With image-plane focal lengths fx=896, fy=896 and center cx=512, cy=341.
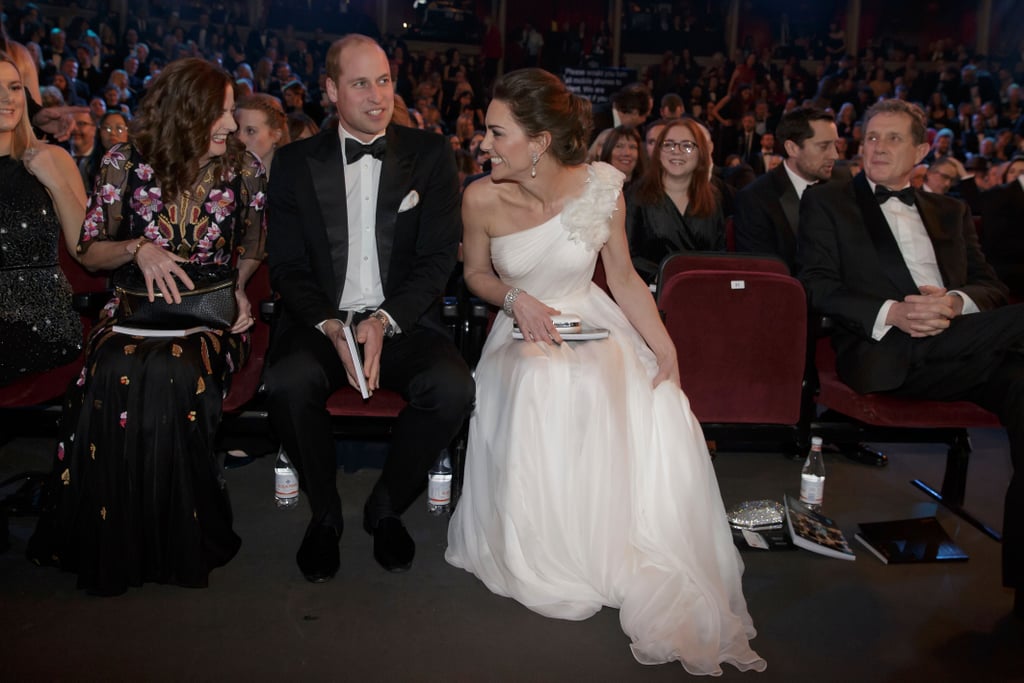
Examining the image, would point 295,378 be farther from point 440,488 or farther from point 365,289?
point 440,488

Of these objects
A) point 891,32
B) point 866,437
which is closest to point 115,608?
point 866,437

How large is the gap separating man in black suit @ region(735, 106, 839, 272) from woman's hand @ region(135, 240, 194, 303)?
2565mm

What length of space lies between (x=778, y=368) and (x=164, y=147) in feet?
7.37

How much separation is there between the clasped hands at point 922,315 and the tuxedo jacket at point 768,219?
1.15 metres

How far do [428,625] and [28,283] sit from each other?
1833 millimetres

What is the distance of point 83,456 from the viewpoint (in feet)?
8.70

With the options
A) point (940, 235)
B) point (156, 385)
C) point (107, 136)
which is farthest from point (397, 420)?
point (107, 136)

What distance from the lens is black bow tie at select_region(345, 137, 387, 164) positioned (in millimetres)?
3098

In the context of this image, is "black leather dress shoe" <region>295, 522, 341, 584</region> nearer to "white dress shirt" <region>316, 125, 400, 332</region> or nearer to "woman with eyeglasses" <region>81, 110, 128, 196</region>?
"white dress shirt" <region>316, 125, 400, 332</region>

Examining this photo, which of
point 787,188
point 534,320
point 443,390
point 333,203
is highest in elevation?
point 787,188

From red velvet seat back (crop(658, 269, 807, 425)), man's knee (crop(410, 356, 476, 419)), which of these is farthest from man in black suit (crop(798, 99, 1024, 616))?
man's knee (crop(410, 356, 476, 419))

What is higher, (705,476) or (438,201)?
(438,201)

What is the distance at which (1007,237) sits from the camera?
16.7 ft

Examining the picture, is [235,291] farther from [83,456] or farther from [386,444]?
[386,444]
